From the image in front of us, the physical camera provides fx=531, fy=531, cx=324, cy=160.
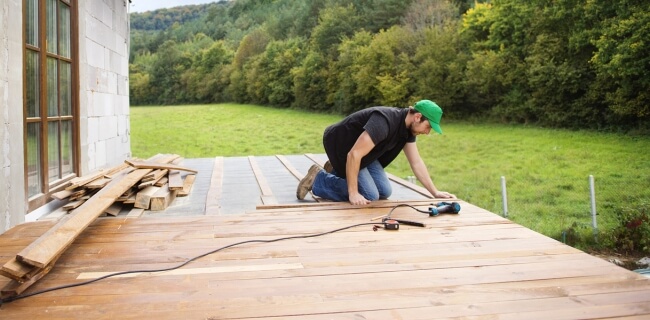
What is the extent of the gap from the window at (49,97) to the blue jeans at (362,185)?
206 centimetres

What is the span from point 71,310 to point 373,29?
2887 cm

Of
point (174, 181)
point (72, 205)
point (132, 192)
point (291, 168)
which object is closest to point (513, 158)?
point (291, 168)

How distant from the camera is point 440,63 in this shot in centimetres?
2248

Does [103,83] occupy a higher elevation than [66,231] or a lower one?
higher

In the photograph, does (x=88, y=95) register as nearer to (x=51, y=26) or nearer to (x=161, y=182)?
(x=51, y=26)

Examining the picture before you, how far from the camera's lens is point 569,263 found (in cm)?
251

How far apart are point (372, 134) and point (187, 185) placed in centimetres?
220

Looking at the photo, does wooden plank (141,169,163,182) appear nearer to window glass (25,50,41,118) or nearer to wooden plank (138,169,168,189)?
wooden plank (138,169,168,189)

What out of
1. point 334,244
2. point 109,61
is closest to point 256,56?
point 109,61

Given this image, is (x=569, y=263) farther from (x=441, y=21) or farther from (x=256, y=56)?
(x=256, y=56)

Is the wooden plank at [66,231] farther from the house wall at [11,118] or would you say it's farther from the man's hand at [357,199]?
the man's hand at [357,199]

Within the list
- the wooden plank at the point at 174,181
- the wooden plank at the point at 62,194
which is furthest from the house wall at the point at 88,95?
the wooden plank at the point at 174,181

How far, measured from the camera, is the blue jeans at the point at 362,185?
13.5 feet

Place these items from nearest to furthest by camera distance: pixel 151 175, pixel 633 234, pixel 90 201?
pixel 90 201 → pixel 151 175 → pixel 633 234
